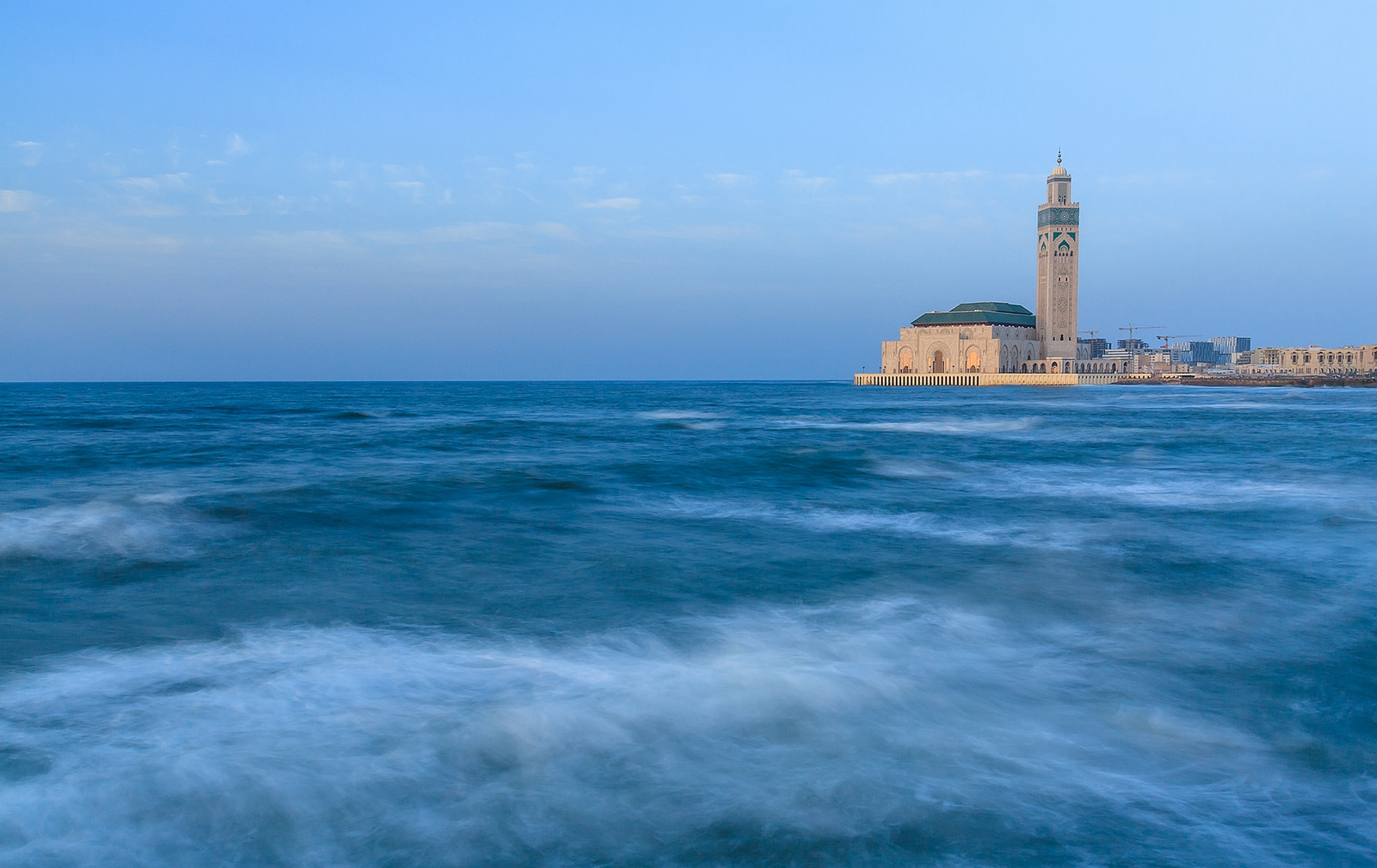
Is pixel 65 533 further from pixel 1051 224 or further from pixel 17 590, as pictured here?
pixel 1051 224

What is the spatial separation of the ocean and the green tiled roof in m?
98.9

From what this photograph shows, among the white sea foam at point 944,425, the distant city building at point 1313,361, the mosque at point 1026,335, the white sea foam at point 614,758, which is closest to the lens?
the white sea foam at point 614,758

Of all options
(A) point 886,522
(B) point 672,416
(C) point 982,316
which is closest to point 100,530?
(A) point 886,522

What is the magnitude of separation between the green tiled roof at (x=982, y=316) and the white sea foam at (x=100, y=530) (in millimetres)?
104769

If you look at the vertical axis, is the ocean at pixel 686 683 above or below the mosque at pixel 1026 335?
below

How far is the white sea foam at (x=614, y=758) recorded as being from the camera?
135 inches

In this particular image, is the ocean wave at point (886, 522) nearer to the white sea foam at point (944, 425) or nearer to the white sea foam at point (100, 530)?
the white sea foam at point (100, 530)

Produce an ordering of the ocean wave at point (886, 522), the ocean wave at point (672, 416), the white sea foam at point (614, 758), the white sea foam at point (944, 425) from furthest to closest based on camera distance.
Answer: the ocean wave at point (672, 416) < the white sea foam at point (944, 425) < the ocean wave at point (886, 522) < the white sea foam at point (614, 758)

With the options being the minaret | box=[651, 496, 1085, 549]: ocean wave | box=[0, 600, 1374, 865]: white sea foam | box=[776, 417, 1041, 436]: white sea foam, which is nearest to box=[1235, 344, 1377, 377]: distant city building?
the minaret

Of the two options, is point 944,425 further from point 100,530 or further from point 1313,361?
point 1313,361

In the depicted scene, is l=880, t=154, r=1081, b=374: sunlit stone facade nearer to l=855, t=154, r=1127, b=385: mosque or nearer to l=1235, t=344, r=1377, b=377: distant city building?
l=855, t=154, r=1127, b=385: mosque

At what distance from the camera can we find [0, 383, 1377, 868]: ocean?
3.48m

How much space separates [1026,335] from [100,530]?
111 meters

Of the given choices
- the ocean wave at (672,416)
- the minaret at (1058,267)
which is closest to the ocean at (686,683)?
the ocean wave at (672,416)
